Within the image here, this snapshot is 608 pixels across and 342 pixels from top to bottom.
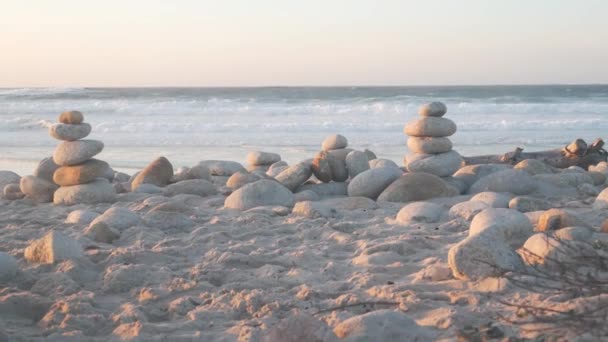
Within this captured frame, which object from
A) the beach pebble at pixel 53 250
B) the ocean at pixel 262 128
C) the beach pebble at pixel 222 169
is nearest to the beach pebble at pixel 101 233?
the beach pebble at pixel 53 250

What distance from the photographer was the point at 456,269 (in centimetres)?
388

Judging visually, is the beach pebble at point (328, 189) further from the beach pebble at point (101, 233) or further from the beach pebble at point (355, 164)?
the beach pebble at point (101, 233)

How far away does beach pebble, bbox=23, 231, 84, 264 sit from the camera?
4445 millimetres

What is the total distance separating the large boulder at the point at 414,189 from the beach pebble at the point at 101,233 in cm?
271

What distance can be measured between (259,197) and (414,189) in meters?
1.52

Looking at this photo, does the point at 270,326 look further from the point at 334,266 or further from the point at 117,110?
the point at 117,110

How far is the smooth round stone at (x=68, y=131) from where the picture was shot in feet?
23.4

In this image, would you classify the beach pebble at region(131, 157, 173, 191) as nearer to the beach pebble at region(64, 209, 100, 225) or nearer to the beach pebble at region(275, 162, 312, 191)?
the beach pebble at region(275, 162, 312, 191)

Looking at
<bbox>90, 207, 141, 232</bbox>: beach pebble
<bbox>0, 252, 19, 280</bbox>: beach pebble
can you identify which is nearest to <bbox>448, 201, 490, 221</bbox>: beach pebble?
<bbox>90, 207, 141, 232</bbox>: beach pebble

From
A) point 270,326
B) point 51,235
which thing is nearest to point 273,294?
point 270,326

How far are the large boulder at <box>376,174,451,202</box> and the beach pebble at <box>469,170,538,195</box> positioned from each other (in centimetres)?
47

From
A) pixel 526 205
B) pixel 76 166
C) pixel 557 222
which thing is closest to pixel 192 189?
pixel 76 166

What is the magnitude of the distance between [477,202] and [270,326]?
10.2ft

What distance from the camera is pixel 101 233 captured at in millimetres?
5219
